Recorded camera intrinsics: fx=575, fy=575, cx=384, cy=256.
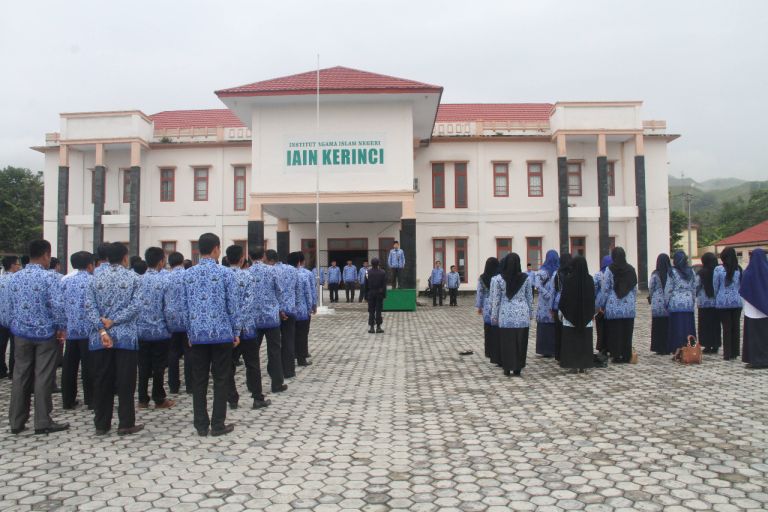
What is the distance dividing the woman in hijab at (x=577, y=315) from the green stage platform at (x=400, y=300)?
34.4ft

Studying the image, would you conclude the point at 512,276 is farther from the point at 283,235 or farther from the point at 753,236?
the point at 753,236

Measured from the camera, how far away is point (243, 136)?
83.3 ft

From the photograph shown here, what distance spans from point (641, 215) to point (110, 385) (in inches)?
912

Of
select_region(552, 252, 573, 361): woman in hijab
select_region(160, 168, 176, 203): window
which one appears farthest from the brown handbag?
select_region(160, 168, 176, 203): window

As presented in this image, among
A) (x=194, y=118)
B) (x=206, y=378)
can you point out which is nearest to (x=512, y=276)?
(x=206, y=378)

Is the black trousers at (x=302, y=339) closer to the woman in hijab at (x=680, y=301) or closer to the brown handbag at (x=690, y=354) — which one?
the brown handbag at (x=690, y=354)

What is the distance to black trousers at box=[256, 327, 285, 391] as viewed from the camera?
21.6 feet

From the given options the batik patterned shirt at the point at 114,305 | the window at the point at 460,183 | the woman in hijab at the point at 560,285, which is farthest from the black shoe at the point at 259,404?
the window at the point at 460,183

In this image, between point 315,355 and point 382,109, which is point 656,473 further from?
point 382,109

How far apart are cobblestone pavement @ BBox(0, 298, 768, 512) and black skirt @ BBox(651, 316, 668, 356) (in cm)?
166

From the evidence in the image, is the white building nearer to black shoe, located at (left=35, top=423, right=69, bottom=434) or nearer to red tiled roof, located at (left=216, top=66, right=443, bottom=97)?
red tiled roof, located at (left=216, top=66, right=443, bottom=97)

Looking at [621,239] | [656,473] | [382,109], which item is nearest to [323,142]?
[382,109]

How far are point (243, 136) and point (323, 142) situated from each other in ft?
23.6

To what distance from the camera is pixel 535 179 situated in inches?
992
